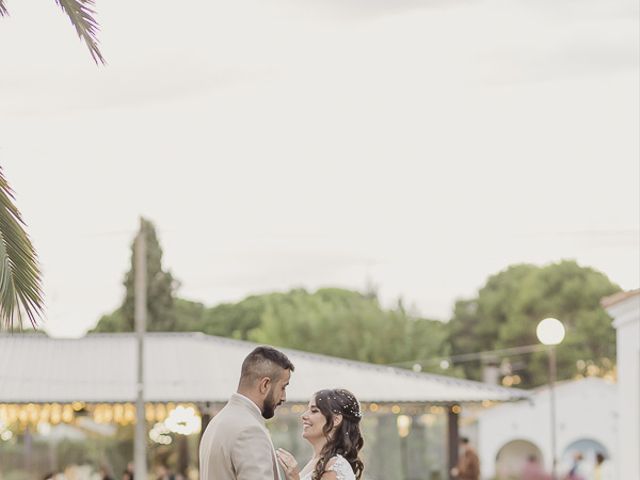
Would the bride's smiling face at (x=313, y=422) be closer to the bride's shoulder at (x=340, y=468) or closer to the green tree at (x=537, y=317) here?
the bride's shoulder at (x=340, y=468)

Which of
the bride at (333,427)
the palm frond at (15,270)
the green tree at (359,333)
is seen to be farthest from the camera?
the green tree at (359,333)

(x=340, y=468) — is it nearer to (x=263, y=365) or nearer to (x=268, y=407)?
(x=268, y=407)

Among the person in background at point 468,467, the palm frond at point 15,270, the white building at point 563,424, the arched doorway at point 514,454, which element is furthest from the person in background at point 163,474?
the arched doorway at point 514,454

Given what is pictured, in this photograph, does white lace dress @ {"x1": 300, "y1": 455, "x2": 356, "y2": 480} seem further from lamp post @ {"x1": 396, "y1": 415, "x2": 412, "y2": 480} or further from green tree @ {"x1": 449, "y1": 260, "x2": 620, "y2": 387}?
green tree @ {"x1": 449, "y1": 260, "x2": 620, "y2": 387}

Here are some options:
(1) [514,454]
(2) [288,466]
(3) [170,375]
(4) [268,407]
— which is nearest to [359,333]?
(1) [514,454]

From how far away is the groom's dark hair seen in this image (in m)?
6.63

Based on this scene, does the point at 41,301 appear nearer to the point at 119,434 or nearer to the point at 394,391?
the point at 394,391

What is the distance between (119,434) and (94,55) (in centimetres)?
2926

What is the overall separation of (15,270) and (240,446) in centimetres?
441

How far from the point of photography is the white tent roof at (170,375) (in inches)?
1328

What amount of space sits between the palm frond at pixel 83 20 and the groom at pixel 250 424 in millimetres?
4702

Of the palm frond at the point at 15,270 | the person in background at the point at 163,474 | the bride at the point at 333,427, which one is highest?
the palm frond at the point at 15,270

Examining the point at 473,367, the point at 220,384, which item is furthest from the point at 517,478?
the point at 220,384

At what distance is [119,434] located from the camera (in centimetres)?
3938
